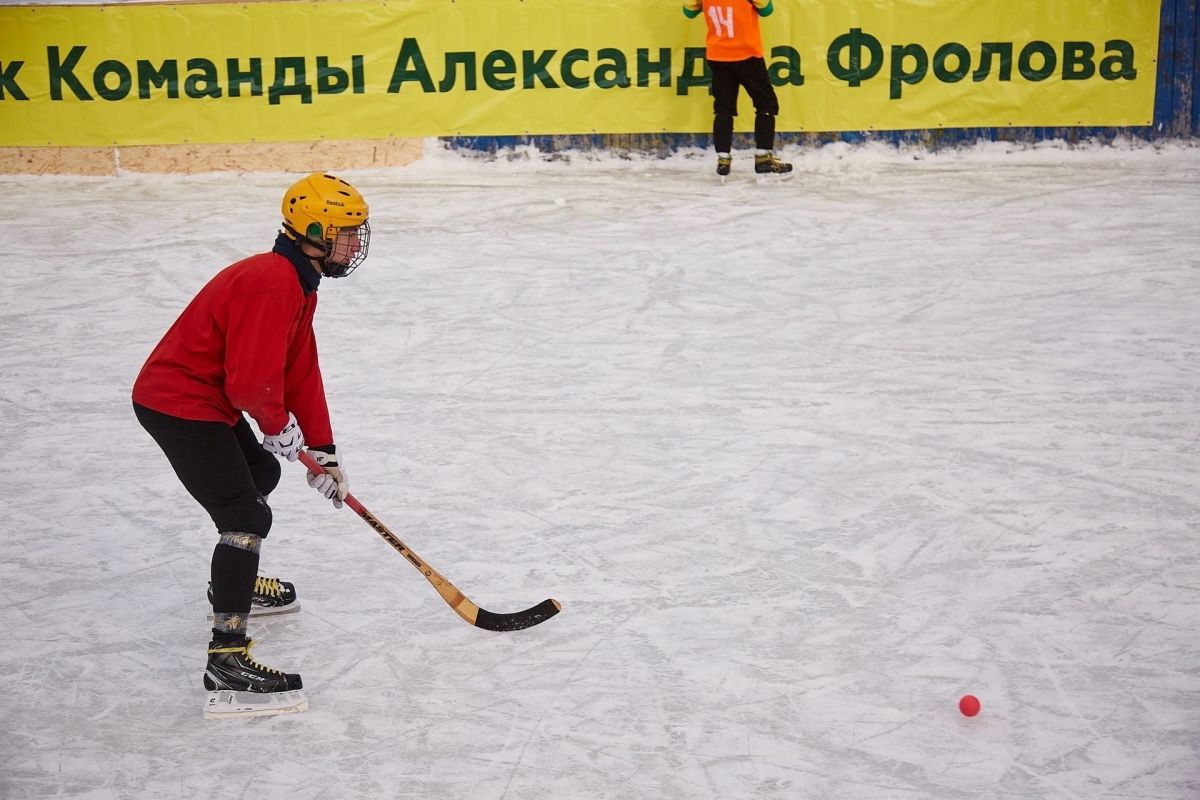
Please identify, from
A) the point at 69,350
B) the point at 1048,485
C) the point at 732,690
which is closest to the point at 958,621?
the point at 732,690

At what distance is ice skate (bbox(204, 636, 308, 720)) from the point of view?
3387 mm

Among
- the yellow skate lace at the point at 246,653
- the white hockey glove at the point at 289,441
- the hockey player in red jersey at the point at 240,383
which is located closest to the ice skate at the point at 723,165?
the hockey player in red jersey at the point at 240,383

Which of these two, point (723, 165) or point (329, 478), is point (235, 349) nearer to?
point (329, 478)

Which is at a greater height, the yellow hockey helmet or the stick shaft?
the yellow hockey helmet

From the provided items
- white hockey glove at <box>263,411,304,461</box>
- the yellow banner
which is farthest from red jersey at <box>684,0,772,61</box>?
white hockey glove at <box>263,411,304,461</box>

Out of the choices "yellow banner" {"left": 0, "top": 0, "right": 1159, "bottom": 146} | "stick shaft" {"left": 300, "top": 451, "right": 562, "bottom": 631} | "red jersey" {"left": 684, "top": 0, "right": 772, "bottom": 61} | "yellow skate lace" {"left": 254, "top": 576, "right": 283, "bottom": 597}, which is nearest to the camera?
"stick shaft" {"left": 300, "top": 451, "right": 562, "bottom": 631}

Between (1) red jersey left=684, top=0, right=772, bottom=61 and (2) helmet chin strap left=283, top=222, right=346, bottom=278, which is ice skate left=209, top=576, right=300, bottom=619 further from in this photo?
(1) red jersey left=684, top=0, right=772, bottom=61

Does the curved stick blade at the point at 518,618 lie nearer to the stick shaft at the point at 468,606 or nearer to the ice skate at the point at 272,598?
the stick shaft at the point at 468,606

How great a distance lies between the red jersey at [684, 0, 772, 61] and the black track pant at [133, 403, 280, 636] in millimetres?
7132

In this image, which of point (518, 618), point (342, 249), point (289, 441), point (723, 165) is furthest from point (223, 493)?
point (723, 165)

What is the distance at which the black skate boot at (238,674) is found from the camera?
343cm

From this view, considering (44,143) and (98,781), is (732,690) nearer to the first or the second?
(98,781)

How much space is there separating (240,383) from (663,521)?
1.73 meters

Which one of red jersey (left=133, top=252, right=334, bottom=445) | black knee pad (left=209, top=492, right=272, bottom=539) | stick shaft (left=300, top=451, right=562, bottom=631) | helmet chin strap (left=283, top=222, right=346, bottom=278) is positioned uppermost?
helmet chin strap (left=283, top=222, right=346, bottom=278)
